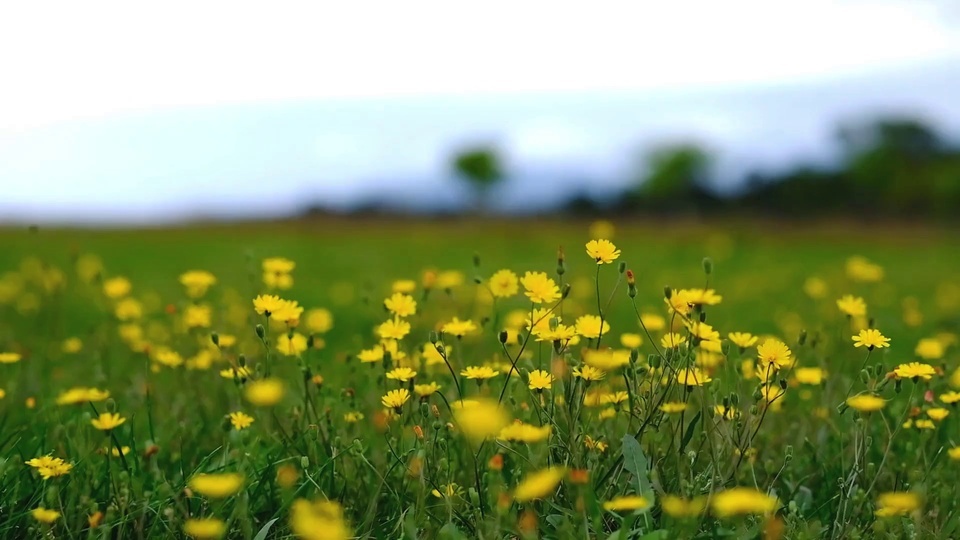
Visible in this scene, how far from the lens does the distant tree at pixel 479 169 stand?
44.6 meters

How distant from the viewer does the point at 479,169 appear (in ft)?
147

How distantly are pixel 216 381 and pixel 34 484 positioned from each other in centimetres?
81

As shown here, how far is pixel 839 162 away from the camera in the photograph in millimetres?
37750

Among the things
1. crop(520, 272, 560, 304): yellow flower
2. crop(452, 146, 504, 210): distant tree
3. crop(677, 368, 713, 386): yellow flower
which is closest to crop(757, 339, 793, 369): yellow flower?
crop(677, 368, 713, 386): yellow flower

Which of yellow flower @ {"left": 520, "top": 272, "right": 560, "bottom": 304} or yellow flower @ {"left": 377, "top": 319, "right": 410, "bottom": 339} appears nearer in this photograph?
yellow flower @ {"left": 520, "top": 272, "right": 560, "bottom": 304}

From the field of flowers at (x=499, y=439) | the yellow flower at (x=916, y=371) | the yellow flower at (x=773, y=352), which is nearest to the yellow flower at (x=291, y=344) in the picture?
the field of flowers at (x=499, y=439)

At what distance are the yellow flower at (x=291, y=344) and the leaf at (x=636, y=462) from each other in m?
0.88

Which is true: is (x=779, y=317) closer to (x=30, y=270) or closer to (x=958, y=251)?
(x=30, y=270)

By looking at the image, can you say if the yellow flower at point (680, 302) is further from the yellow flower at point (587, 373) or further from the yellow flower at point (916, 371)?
the yellow flower at point (916, 371)

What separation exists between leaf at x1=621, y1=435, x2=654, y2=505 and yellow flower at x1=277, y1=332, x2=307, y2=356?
0.88 m

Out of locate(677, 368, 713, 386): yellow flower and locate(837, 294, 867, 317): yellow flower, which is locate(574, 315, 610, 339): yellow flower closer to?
locate(677, 368, 713, 386): yellow flower

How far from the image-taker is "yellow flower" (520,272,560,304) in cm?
197

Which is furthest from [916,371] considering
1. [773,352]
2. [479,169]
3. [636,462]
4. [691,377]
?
[479,169]

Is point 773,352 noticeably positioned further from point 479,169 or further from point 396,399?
point 479,169
